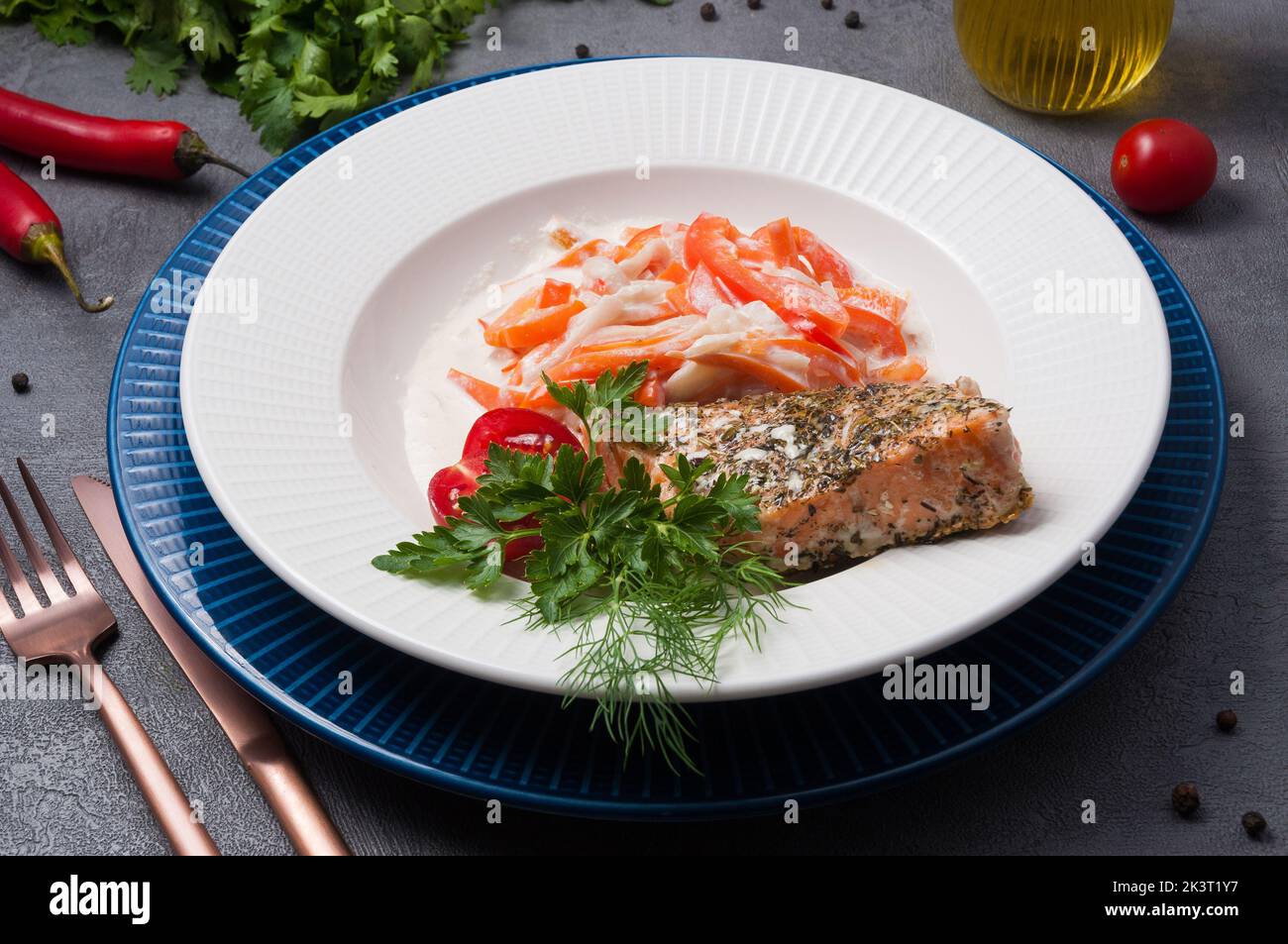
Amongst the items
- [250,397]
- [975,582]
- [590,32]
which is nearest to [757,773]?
[975,582]

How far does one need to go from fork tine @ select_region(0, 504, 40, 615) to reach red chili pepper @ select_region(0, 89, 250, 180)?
2.13 meters

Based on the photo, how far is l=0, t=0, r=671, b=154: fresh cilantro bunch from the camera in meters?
5.27

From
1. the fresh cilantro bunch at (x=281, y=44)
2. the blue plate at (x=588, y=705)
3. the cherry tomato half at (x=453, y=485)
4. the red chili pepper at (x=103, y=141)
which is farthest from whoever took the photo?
the fresh cilantro bunch at (x=281, y=44)

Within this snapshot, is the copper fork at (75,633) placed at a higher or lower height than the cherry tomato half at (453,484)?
lower

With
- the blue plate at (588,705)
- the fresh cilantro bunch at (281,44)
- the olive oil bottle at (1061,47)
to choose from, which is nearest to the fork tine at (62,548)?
the blue plate at (588,705)

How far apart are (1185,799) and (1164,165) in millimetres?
2826

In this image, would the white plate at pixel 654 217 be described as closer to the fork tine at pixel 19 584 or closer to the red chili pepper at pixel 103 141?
the fork tine at pixel 19 584

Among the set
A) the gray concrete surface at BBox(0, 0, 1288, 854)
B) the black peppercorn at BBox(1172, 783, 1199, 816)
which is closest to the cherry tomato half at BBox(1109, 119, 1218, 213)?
the gray concrete surface at BBox(0, 0, 1288, 854)

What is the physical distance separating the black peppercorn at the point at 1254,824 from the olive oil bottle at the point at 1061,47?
354 cm

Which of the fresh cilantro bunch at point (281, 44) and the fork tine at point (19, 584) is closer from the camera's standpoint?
the fork tine at point (19, 584)

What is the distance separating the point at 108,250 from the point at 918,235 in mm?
3311

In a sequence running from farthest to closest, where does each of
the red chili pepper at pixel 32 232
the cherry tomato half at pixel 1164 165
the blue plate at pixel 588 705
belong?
the cherry tomato half at pixel 1164 165, the red chili pepper at pixel 32 232, the blue plate at pixel 588 705

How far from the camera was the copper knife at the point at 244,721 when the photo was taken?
297 centimetres

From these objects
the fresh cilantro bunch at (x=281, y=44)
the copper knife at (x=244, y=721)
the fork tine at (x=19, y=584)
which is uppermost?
the fresh cilantro bunch at (x=281, y=44)
